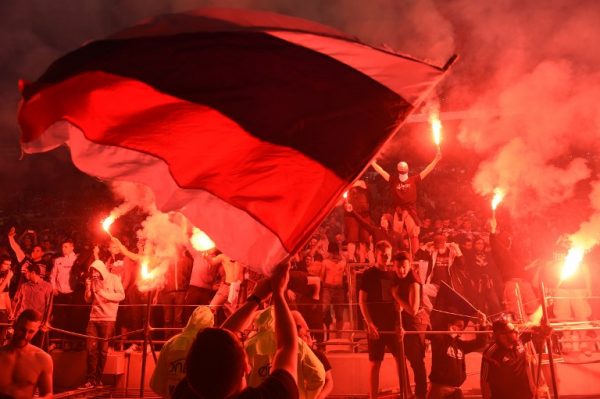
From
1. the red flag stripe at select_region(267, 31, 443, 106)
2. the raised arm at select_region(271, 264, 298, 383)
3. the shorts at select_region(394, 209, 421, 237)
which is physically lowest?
the raised arm at select_region(271, 264, 298, 383)

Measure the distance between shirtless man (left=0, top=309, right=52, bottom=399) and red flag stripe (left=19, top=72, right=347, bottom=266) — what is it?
8.57 feet

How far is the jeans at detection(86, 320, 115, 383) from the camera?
25.8 feet

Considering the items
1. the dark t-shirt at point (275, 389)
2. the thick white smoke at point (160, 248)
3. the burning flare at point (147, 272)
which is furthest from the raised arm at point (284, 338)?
the burning flare at point (147, 272)

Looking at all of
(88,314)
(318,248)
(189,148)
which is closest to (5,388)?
(189,148)

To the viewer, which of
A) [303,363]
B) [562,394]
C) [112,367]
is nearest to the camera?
[303,363]

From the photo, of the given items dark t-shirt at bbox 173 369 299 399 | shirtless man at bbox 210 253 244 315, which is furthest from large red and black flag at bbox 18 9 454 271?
shirtless man at bbox 210 253 244 315

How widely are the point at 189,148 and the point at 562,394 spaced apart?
7.00 metres

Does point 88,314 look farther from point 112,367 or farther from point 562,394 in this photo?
point 562,394

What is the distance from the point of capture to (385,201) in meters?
16.5

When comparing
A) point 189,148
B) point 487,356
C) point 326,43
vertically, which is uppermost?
point 326,43

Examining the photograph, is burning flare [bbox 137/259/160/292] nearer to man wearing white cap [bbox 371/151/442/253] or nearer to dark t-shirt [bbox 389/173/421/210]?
man wearing white cap [bbox 371/151/442/253]

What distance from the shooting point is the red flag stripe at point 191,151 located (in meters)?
3.17

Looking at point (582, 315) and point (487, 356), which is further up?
point (582, 315)

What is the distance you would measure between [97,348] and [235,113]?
620cm
